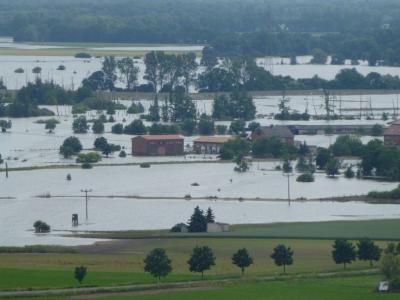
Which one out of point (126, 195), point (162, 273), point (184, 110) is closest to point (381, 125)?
point (184, 110)

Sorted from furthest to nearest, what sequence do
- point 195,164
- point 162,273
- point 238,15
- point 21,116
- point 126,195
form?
point 238,15 → point 21,116 → point 195,164 → point 126,195 → point 162,273

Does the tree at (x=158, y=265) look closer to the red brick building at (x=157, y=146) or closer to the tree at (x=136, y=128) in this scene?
the red brick building at (x=157, y=146)

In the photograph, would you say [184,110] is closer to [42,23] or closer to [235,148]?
[235,148]

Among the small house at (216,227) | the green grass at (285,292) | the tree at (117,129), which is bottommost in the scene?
the green grass at (285,292)

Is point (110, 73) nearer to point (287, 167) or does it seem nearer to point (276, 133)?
point (276, 133)

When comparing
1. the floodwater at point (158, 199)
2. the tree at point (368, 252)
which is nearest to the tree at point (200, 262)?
the tree at point (368, 252)

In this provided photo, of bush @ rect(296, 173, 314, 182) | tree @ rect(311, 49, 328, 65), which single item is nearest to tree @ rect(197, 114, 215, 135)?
bush @ rect(296, 173, 314, 182)

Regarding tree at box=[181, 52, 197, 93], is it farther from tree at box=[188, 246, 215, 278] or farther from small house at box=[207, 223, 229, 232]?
tree at box=[188, 246, 215, 278]
